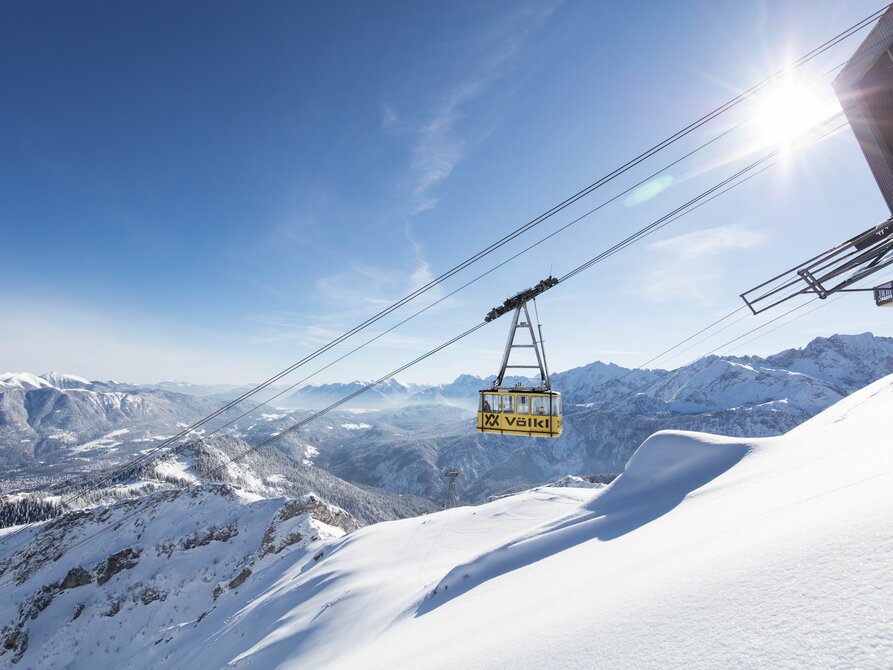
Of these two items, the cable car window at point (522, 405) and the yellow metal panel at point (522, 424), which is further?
the cable car window at point (522, 405)

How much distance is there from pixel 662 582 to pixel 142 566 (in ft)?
296

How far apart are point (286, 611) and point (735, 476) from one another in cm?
2988

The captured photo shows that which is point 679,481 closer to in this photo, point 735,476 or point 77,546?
point 735,476

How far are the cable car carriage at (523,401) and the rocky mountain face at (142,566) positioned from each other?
35471mm

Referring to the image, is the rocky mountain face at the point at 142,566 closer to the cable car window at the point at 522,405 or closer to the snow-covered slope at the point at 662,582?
the snow-covered slope at the point at 662,582

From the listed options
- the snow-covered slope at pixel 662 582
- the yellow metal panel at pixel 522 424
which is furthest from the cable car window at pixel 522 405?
the snow-covered slope at pixel 662 582

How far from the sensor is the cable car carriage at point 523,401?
16359mm

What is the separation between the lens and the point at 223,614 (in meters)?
38.2

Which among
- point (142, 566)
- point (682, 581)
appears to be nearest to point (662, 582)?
point (682, 581)

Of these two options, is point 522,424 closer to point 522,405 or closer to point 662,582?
point 522,405

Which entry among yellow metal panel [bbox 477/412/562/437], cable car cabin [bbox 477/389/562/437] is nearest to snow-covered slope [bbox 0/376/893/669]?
yellow metal panel [bbox 477/412/562/437]

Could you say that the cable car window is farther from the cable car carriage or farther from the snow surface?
the snow surface

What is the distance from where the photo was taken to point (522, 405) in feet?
56.7

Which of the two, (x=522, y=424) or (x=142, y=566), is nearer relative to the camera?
(x=522, y=424)
